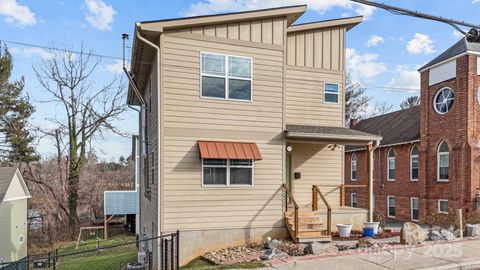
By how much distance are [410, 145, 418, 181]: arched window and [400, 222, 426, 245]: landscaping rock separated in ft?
38.9

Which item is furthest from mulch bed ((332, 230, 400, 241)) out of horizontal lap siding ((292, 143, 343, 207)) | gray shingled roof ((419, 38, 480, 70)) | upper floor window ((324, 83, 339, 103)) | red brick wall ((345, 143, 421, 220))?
red brick wall ((345, 143, 421, 220))

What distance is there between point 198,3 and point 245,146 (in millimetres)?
4380

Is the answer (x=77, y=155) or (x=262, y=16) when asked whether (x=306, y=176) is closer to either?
(x=262, y=16)

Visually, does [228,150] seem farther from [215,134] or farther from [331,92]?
[331,92]

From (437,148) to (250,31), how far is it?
42.5ft

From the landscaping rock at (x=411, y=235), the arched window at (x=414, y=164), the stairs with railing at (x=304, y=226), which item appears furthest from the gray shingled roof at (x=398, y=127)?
the stairs with railing at (x=304, y=226)

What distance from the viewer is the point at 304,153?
13.0 metres

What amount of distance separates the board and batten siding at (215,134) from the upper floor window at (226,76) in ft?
0.49

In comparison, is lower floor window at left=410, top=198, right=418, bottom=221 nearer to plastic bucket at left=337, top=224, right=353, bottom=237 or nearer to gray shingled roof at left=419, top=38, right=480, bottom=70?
gray shingled roof at left=419, top=38, right=480, bottom=70

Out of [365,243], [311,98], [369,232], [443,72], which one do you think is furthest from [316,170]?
[443,72]

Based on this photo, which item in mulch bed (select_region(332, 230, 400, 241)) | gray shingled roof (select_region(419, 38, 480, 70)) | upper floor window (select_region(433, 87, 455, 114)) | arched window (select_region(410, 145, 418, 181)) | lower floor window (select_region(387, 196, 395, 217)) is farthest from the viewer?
lower floor window (select_region(387, 196, 395, 217))

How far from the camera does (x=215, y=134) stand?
1057 centimetres

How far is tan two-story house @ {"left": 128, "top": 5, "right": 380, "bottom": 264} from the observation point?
10055 millimetres

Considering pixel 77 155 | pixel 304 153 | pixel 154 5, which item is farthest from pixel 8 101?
pixel 304 153
